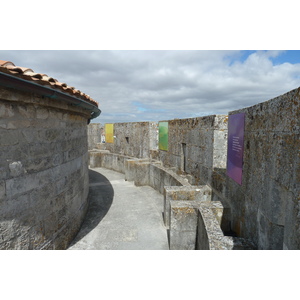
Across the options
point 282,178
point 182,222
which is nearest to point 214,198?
point 182,222

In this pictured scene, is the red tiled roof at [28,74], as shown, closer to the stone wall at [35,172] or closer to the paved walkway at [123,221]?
the stone wall at [35,172]

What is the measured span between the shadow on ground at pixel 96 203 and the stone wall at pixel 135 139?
2.82 metres

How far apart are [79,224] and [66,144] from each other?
2.16 m

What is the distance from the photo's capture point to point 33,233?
10.6 ft

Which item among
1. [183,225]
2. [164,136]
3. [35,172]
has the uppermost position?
[164,136]

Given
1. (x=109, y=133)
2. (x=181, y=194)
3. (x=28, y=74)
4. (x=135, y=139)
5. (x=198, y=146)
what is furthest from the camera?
(x=109, y=133)

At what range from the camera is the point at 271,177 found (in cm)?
266

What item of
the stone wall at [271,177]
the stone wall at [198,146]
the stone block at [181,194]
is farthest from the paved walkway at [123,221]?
the stone wall at [271,177]

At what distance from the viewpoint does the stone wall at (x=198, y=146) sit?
5438 millimetres

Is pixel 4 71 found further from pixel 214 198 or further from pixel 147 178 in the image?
pixel 147 178

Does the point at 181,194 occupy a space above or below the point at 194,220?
above

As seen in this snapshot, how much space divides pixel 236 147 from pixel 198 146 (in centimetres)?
245

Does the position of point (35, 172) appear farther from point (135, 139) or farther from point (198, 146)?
point (135, 139)

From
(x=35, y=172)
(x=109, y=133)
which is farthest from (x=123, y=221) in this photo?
(x=109, y=133)
